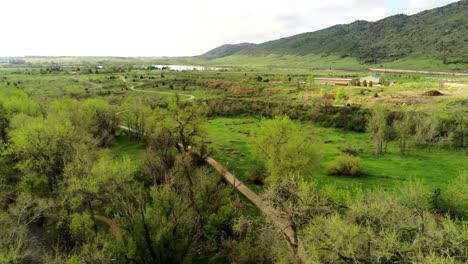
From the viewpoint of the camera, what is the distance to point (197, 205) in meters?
40.3

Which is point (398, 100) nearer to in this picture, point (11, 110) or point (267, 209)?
point (267, 209)

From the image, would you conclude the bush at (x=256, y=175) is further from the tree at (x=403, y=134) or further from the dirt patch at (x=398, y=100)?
the dirt patch at (x=398, y=100)

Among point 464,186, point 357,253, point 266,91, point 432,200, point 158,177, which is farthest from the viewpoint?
point 266,91

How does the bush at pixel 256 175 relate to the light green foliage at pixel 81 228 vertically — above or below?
below

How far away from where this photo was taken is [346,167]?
60.9m

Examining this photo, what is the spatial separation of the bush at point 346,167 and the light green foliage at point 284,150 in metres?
13.2

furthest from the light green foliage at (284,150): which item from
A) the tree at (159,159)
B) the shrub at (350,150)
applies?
the shrub at (350,150)

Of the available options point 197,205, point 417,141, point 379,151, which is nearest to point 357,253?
point 197,205

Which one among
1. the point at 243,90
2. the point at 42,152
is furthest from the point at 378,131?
the point at 243,90

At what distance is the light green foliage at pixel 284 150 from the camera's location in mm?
46188

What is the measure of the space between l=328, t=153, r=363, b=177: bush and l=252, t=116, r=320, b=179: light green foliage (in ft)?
43.3

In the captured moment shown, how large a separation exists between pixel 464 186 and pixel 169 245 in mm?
43581

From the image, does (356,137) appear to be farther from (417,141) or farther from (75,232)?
(75,232)

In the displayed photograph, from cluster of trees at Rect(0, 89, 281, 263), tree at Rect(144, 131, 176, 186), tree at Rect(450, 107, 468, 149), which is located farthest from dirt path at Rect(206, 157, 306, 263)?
tree at Rect(450, 107, 468, 149)
